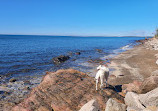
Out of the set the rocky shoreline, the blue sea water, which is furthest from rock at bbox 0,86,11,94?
the blue sea water

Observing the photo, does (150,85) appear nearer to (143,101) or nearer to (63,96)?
(143,101)

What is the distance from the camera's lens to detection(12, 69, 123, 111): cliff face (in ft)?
23.6

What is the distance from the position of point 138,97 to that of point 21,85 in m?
12.0

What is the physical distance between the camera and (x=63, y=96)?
317 inches

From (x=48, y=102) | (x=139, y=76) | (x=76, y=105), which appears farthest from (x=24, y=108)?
(x=139, y=76)

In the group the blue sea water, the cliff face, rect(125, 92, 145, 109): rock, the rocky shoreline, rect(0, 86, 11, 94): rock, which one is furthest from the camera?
the blue sea water

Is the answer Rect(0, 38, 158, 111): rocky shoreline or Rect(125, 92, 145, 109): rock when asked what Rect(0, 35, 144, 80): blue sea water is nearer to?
Rect(0, 38, 158, 111): rocky shoreline

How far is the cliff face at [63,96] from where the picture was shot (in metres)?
7.18

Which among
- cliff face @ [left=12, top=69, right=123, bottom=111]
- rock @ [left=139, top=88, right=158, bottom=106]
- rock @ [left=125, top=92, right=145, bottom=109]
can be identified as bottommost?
cliff face @ [left=12, top=69, right=123, bottom=111]

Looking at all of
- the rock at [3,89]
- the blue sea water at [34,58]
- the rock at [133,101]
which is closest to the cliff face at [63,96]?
the rock at [133,101]

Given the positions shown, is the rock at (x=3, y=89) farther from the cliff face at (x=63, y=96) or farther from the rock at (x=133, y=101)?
the rock at (x=133, y=101)

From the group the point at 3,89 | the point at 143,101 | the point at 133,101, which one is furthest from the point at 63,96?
the point at 3,89

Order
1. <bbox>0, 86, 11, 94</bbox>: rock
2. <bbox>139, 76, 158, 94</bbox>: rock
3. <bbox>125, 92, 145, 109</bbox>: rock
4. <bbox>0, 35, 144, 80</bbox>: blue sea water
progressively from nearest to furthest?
<bbox>125, 92, 145, 109</bbox>: rock < <bbox>139, 76, 158, 94</bbox>: rock < <bbox>0, 86, 11, 94</bbox>: rock < <bbox>0, 35, 144, 80</bbox>: blue sea water

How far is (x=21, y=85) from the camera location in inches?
514
